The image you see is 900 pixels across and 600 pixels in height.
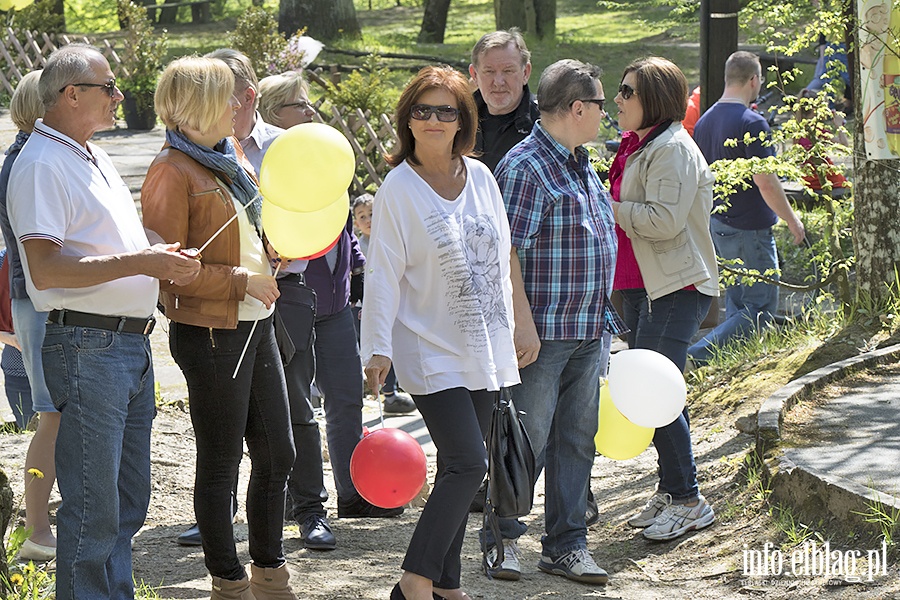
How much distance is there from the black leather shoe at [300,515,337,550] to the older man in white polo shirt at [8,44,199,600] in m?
1.25

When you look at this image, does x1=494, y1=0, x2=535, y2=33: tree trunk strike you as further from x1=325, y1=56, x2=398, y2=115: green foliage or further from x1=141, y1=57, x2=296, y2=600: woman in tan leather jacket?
x1=141, y1=57, x2=296, y2=600: woman in tan leather jacket

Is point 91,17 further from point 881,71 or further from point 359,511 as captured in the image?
point 359,511

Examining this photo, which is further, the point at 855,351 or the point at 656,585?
the point at 855,351

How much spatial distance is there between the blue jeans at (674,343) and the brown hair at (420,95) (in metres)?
1.45

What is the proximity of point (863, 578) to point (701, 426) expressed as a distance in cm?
255

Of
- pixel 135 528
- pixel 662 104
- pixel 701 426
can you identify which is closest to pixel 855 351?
pixel 701 426

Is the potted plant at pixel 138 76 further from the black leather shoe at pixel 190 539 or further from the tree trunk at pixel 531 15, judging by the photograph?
the black leather shoe at pixel 190 539

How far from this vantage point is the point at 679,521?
16.6ft

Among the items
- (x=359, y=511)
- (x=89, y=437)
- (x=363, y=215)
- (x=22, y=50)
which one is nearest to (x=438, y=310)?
(x=89, y=437)

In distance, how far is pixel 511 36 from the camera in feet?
18.7

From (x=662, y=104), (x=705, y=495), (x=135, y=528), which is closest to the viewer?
(x=135, y=528)

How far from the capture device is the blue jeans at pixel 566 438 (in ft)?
14.7

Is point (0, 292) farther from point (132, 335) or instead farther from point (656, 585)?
point (656, 585)

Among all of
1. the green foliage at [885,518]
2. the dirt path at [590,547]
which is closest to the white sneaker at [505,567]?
the dirt path at [590,547]
